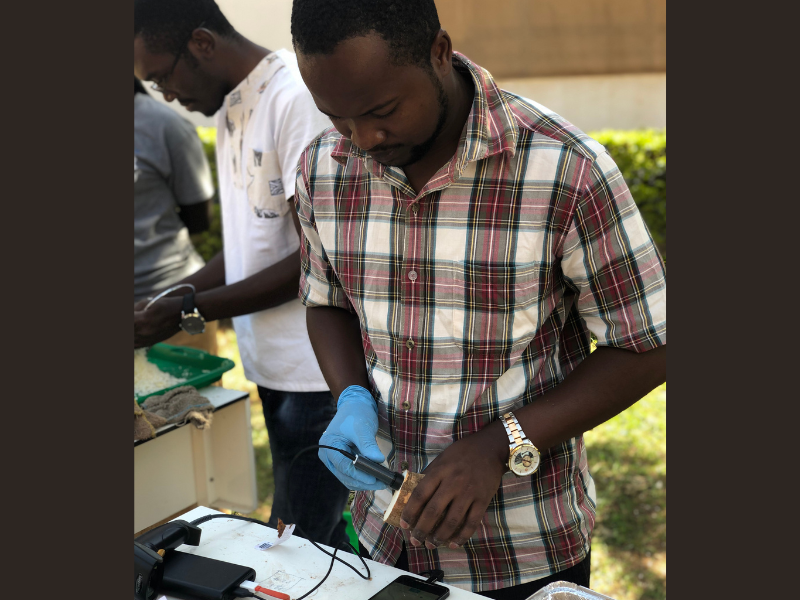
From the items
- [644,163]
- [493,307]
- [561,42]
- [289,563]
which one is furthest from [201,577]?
[644,163]

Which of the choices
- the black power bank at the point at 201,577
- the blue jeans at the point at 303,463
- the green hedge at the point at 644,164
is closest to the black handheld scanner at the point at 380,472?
the black power bank at the point at 201,577

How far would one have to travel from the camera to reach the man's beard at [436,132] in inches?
47.9

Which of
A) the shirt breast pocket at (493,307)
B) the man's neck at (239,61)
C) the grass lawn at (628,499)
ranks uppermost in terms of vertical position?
the man's neck at (239,61)

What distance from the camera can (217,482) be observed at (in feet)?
8.07

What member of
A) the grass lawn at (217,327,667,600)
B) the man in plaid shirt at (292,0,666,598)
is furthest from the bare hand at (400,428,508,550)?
the grass lawn at (217,327,667,600)

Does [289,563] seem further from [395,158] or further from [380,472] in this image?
[395,158]

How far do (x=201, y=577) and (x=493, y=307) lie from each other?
0.72m

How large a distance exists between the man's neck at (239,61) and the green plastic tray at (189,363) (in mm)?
983

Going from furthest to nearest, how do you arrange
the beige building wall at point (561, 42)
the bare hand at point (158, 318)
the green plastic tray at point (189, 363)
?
the beige building wall at point (561, 42)
the green plastic tray at point (189, 363)
the bare hand at point (158, 318)

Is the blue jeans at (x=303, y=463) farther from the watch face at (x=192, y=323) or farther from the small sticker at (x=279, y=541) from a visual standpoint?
the small sticker at (x=279, y=541)

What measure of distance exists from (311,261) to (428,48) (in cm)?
57

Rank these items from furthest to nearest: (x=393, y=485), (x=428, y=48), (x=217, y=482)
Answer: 1. (x=217, y=482)
2. (x=393, y=485)
3. (x=428, y=48)

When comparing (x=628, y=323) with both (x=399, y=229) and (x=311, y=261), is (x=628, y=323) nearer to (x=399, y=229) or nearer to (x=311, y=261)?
(x=399, y=229)

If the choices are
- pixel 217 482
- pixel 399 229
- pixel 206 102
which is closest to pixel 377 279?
pixel 399 229
